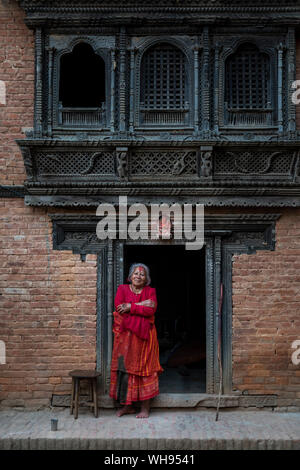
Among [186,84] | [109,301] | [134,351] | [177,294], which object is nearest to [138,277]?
[109,301]

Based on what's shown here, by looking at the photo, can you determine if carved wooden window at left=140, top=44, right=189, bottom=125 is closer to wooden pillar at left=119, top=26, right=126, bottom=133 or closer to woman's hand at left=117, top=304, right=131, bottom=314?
wooden pillar at left=119, top=26, right=126, bottom=133

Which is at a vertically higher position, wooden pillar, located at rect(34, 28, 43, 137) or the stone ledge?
wooden pillar, located at rect(34, 28, 43, 137)

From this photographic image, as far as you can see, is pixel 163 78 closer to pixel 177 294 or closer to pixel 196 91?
pixel 196 91

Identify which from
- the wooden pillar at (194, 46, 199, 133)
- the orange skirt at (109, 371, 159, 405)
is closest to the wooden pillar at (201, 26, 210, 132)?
the wooden pillar at (194, 46, 199, 133)

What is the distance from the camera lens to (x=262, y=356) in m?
6.65

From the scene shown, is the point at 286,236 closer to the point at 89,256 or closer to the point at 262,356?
the point at 262,356

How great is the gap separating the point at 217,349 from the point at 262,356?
0.66 m

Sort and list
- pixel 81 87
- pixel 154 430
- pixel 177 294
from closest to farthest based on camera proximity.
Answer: pixel 154 430 → pixel 81 87 → pixel 177 294

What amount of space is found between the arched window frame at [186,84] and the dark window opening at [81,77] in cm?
66

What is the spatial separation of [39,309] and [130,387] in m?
1.73

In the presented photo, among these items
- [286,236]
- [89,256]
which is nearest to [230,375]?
[286,236]

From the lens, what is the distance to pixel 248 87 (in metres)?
7.01

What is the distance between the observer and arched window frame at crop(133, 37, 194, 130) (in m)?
6.90

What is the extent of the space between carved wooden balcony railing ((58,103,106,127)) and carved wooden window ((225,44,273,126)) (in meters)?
1.91
